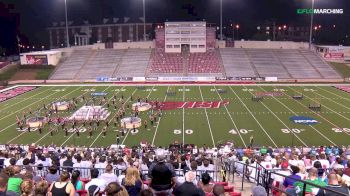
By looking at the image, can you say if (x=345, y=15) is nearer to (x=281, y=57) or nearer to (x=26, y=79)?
(x=281, y=57)

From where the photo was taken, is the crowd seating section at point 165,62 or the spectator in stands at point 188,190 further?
the crowd seating section at point 165,62

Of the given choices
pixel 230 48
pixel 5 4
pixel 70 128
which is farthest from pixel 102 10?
pixel 70 128

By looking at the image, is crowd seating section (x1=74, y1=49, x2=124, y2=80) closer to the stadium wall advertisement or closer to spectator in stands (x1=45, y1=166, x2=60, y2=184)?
the stadium wall advertisement

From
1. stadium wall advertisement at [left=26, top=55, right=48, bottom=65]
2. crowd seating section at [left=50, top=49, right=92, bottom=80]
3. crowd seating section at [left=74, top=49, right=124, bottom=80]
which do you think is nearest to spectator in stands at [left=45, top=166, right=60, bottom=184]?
crowd seating section at [left=74, top=49, right=124, bottom=80]

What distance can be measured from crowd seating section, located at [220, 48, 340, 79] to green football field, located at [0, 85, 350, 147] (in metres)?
11.2

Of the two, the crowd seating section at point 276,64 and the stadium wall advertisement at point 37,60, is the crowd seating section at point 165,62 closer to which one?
the crowd seating section at point 276,64

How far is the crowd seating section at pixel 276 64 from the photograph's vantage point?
57.3 m

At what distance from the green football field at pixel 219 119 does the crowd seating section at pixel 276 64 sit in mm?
11236

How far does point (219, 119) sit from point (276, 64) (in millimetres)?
34677

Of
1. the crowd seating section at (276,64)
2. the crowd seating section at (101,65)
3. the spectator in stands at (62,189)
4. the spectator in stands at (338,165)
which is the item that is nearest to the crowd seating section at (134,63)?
the crowd seating section at (101,65)

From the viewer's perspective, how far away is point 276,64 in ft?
202

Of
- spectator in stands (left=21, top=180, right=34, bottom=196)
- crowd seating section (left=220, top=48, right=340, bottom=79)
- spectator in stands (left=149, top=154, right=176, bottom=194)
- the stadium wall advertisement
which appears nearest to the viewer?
spectator in stands (left=21, top=180, right=34, bottom=196)

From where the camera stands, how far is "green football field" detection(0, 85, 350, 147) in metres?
24.9

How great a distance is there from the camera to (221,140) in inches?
969
